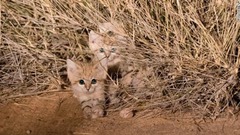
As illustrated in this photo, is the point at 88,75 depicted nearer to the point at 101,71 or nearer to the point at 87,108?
the point at 101,71

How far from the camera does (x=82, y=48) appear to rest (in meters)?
5.09

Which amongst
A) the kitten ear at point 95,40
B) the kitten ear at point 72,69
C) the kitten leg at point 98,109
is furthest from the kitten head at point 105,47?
the kitten leg at point 98,109

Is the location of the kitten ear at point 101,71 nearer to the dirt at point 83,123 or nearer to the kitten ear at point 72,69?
the kitten ear at point 72,69

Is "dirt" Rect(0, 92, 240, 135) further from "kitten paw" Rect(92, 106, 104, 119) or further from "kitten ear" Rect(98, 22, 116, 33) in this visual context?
"kitten ear" Rect(98, 22, 116, 33)

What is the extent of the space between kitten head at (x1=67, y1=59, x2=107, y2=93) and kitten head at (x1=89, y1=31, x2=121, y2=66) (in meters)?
0.21

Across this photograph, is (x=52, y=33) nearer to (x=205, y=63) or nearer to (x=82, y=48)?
(x=82, y=48)

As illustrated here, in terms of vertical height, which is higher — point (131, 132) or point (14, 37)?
point (14, 37)

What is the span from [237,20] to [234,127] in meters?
0.83

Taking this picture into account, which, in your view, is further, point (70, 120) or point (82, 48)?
point (82, 48)

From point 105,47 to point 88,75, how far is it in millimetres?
383

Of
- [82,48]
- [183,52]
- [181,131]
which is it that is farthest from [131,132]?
[82,48]

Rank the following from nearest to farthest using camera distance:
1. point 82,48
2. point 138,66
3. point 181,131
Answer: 1. point 181,131
2. point 138,66
3. point 82,48

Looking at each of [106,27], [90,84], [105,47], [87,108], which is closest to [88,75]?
[90,84]

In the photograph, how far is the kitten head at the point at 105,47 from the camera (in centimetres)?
484
